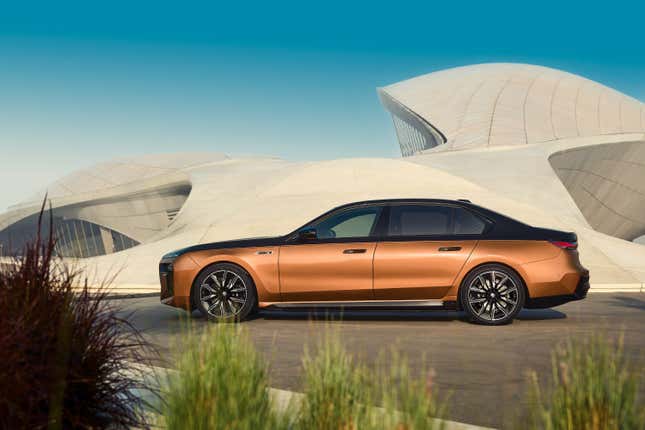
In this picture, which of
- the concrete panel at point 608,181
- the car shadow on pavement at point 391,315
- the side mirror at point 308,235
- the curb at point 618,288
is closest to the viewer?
the side mirror at point 308,235

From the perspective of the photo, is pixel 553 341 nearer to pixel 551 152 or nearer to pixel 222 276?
pixel 222 276

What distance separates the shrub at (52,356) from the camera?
9.93 ft

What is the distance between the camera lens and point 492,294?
9016mm

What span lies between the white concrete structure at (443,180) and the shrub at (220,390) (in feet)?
17.3

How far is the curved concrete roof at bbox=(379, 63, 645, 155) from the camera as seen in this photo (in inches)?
1569

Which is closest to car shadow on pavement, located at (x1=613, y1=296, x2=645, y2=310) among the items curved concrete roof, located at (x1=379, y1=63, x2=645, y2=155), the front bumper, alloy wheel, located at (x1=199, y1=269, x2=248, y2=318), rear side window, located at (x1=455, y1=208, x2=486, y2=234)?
rear side window, located at (x1=455, y1=208, x2=486, y2=234)

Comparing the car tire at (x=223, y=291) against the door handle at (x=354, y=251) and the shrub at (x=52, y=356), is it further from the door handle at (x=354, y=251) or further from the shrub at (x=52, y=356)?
the shrub at (x=52, y=356)

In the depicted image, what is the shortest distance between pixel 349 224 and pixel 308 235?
608mm

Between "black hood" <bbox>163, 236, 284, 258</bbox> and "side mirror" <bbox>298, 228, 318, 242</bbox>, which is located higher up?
"side mirror" <bbox>298, 228, 318, 242</bbox>

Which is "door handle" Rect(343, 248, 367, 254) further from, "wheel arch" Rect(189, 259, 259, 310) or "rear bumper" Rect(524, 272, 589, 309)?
"rear bumper" Rect(524, 272, 589, 309)

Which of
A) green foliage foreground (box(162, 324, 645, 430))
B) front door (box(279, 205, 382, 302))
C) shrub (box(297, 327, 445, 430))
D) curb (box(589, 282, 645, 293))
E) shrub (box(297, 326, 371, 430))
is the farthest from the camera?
curb (box(589, 282, 645, 293))

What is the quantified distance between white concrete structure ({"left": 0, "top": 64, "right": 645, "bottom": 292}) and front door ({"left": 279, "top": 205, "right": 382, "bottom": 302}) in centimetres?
226

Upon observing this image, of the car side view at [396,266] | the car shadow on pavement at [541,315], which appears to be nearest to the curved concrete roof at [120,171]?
the car shadow on pavement at [541,315]

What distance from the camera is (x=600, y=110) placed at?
145 feet
